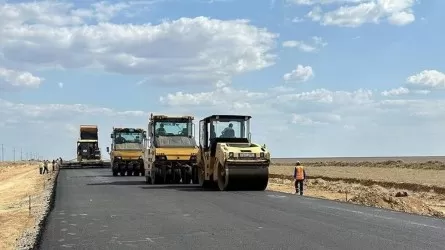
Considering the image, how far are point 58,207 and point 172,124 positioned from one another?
12.8m

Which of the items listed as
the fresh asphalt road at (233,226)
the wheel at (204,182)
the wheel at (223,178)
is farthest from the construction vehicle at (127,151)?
the fresh asphalt road at (233,226)

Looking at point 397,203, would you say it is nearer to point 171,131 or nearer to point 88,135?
point 171,131

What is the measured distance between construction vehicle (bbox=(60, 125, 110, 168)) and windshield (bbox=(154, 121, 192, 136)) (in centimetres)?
3209

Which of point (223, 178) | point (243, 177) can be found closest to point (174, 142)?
point (223, 178)

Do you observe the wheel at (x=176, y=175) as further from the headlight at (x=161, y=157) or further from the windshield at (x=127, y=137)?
the windshield at (x=127, y=137)

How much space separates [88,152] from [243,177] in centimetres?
4019

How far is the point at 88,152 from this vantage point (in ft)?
203

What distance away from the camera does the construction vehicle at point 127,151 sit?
142 feet

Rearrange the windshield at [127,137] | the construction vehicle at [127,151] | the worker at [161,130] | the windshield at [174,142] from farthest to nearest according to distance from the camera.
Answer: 1. the windshield at [127,137]
2. the construction vehicle at [127,151]
3. the worker at [161,130]
4. the windshield at [174,142]

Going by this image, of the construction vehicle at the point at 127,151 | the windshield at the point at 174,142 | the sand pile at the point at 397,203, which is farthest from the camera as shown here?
the construction vehicle at the point at 127,151

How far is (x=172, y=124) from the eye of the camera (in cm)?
3134

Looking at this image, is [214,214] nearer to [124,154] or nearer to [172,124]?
[172,124]

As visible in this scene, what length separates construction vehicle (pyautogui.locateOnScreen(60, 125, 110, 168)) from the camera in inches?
2435

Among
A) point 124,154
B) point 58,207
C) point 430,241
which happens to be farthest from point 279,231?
point 124,154
